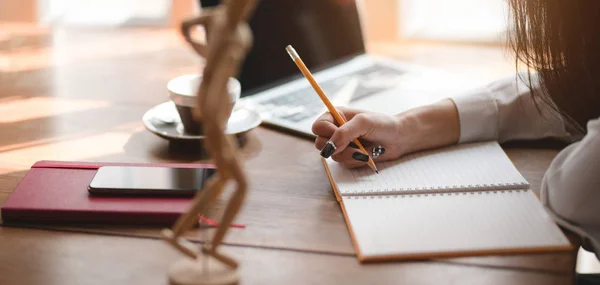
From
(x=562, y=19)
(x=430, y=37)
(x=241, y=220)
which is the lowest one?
(x=430, y=37)

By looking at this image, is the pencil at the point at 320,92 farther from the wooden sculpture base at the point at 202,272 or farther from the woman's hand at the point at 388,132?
the wooden sculpture base at the point at 202,272

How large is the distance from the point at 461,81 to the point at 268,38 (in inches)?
15.4

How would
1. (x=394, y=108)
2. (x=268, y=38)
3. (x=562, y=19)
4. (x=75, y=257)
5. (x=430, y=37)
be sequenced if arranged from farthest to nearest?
(x=430, y=37)
(x=268, y=38)
(x=394, y=108)
(x=562, y=19)
(x=75, y=257)

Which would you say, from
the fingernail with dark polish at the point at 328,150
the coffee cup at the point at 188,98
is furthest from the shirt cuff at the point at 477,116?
the coffee cup at the point at 188,98

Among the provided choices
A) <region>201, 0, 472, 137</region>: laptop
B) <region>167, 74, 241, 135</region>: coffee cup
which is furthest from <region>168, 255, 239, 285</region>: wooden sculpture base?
<region>201, 0, 472, 137</region>: laptop

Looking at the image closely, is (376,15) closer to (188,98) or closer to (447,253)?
(188,98)

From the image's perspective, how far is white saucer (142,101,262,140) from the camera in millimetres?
1061

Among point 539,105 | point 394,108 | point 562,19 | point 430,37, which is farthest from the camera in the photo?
point 430,37

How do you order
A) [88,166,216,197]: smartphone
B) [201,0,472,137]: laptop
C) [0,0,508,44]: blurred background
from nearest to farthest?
[88,166,216,197]: smartphone
[201,0,472,137]: laptop
[0,0,508,44]: blurred background

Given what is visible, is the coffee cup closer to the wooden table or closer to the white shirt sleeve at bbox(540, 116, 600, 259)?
the wooden table

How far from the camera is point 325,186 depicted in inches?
37.7

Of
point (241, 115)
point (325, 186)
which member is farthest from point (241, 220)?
point (241, 115)

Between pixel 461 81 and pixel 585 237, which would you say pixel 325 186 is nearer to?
pixel 585 237

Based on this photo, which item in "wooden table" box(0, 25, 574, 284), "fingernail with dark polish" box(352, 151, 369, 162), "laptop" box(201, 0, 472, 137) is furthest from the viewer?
"laptop" box(201, 0, 472, 137)
